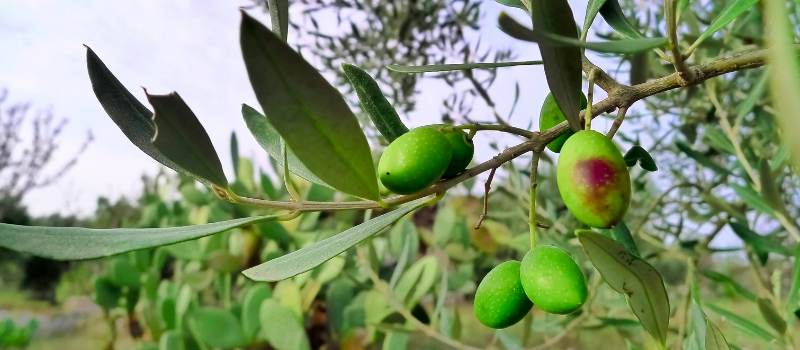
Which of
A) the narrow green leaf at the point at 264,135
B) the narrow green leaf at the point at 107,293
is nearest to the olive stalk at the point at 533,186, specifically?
the narrow green leaf at the point at 264,135

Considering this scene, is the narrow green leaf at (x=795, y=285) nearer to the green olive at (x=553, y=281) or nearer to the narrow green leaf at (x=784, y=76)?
the green olive at (x=553, y=281)

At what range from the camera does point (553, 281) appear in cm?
33

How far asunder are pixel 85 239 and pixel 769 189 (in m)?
0.90

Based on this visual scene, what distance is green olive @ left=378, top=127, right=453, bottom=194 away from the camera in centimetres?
30

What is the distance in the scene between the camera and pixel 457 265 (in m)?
1.76

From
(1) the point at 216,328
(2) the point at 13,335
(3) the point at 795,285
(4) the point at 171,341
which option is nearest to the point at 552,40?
(3) the point at 795,285

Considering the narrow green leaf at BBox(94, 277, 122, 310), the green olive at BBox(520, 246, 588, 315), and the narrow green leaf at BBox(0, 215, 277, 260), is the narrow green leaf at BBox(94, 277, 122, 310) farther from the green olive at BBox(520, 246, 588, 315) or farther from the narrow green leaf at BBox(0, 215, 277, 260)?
the green olive at BBox(520, 246, 588, 315)

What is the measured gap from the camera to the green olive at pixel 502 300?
38cm

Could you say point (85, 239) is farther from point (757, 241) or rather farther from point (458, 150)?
point (757, 241)

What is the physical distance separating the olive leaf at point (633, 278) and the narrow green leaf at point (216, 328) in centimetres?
98

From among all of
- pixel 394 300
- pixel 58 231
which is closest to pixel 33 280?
pixel 394 300

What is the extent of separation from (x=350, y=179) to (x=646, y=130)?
1659mm

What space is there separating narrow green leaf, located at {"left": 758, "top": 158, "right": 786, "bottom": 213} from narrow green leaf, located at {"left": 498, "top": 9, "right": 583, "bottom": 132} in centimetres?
59

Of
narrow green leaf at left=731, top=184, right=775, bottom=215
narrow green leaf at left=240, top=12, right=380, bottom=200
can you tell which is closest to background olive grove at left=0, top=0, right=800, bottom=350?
narrow green leaf at left=731, top=184, right=775, bottom=215
